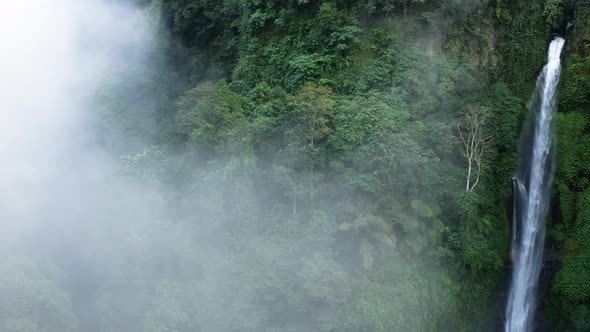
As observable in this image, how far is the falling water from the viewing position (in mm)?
19000

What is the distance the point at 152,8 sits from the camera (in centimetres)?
2647

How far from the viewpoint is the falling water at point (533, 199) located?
748 inches

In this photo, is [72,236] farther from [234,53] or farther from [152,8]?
[152,8]

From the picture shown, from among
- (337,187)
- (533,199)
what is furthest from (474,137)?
(337,187)

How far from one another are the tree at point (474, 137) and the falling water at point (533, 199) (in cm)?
210

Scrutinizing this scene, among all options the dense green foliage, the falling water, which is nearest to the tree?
the dense green foliage

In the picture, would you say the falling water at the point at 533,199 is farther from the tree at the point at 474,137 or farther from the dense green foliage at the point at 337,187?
the tree at the point at 474,137

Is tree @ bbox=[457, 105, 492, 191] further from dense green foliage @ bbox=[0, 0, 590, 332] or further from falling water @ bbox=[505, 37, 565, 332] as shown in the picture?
falling water @ bbox=[505, 37, 565, 332]

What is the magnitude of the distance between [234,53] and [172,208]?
32.9ft

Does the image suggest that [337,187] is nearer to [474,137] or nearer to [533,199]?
[474,137]

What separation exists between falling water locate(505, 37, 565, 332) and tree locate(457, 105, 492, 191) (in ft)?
6.90

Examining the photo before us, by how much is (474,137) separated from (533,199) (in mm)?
3870

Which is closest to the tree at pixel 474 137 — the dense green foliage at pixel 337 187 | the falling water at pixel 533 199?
the dense green foliage at pixel 337 187

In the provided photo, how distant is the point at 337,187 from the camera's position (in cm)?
1767
